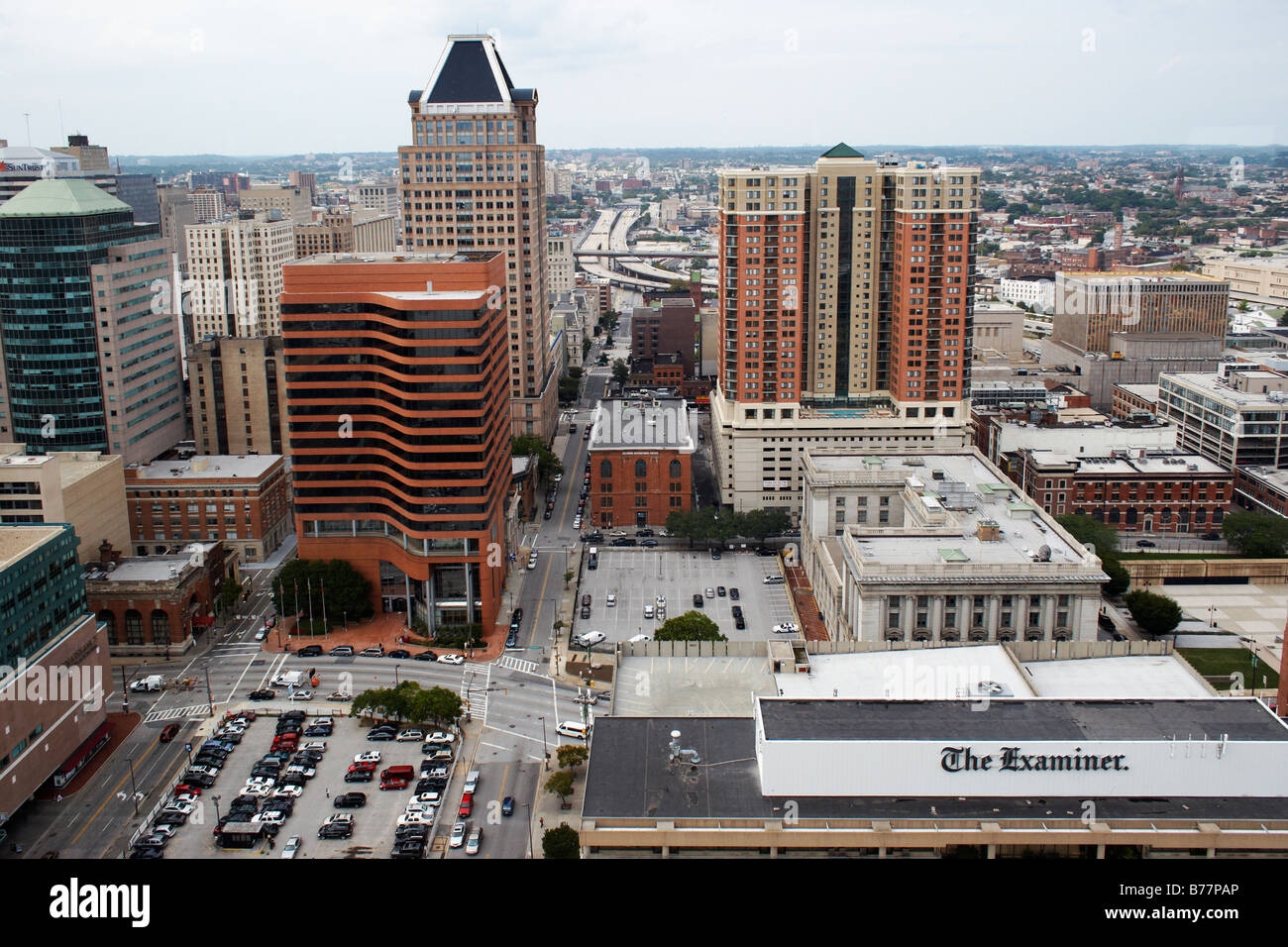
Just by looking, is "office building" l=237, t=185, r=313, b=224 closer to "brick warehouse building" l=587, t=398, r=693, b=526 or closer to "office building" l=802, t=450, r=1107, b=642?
"brick warehouse building" l=587, t=398, r=693, b=526

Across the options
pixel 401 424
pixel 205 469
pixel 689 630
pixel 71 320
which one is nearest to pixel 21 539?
pixel 401 424

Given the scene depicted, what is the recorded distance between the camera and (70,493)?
219 ft

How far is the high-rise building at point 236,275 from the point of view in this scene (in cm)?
12181

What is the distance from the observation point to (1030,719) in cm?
3744

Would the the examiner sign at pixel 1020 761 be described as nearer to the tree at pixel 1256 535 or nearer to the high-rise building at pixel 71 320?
the tree at pixel 1256 535

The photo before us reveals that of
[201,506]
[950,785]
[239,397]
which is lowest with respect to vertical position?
[201,506]

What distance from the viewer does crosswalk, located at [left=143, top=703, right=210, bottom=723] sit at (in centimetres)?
5694

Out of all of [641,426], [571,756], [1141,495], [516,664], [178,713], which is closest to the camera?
[571,756]

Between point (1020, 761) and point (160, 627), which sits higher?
point (1020, 761)

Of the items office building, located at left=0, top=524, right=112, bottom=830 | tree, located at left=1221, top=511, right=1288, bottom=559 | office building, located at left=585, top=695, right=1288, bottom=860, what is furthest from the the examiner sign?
tree, located at left=1221, top=511, right=1288, bottom=559

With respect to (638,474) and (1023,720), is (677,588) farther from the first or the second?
(1023,720)

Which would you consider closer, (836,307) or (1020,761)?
(1020,761)

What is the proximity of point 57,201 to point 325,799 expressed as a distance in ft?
173
